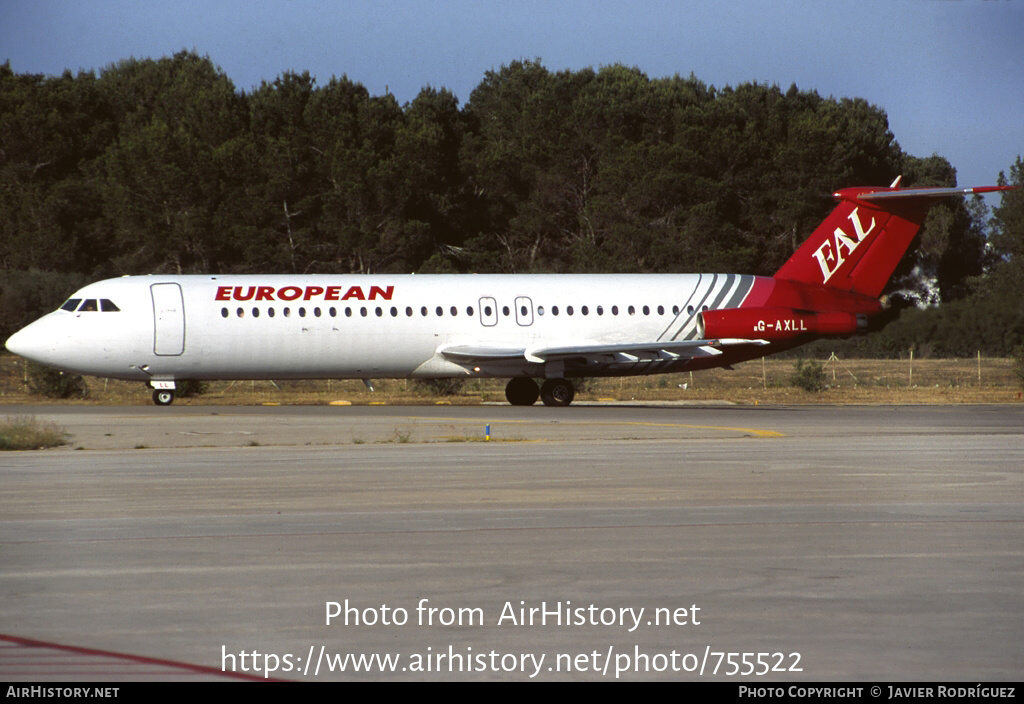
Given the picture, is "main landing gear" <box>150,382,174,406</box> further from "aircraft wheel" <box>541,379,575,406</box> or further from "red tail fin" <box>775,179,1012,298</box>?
"red tail fin" <box>775,179,1012,298</box>

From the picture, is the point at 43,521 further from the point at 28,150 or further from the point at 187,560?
the point at 28,150

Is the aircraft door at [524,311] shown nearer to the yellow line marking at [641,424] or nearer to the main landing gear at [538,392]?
the main landing gear at [538,392]

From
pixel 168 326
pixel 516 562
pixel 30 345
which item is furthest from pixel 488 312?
pixel 516 562

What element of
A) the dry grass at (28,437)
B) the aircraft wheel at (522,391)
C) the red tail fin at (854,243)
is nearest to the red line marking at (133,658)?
the dry grass at (28,437)

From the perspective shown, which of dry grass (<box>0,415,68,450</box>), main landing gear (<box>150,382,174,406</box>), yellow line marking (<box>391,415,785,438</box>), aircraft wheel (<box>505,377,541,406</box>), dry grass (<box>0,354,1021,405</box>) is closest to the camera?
dry grass (<box>0,415,68,450</box>)

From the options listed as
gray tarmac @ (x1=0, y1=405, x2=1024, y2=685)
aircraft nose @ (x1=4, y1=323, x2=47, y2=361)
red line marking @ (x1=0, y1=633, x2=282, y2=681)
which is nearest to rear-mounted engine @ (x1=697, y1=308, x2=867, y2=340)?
gray tarmac @ (x1=0, y1=405, x2=1024, y2=685)

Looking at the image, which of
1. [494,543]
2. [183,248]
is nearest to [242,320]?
[494,543]

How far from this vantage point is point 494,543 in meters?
10.6

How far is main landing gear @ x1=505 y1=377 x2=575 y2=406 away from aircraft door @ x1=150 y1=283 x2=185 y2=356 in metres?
8.20

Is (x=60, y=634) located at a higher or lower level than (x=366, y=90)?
lower

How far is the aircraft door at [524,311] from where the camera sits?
3303cm

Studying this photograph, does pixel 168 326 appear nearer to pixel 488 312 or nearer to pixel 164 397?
pixel 164 397

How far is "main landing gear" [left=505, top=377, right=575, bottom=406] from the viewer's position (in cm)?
3312

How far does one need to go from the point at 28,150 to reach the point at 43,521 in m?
57.2
